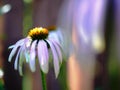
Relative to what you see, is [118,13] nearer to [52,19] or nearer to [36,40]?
[36,40]

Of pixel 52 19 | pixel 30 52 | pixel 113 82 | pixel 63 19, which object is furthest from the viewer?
pixel 52 19

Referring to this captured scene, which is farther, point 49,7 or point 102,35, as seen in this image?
point 49,7

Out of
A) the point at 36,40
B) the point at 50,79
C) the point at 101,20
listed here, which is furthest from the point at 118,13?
the point at 50,79

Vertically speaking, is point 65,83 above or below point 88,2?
below

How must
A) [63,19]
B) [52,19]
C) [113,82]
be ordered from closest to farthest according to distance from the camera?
[113,82]
[63,19]
[52,19]

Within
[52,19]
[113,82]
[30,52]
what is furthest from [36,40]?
[52,19]

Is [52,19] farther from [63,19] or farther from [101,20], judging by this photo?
[101,20]
